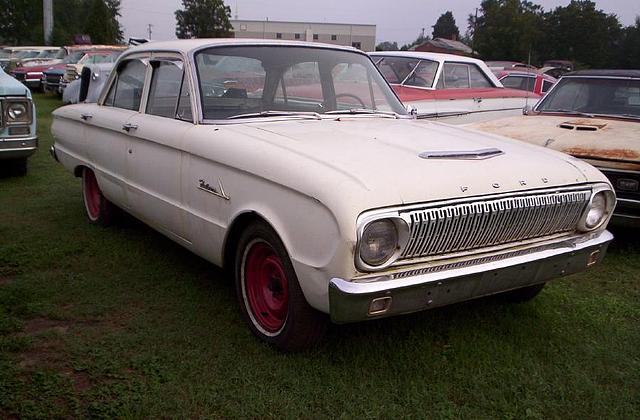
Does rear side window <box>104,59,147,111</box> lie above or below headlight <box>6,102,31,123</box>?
above

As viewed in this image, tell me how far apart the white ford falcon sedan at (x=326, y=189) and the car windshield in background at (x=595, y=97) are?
2.81 meters

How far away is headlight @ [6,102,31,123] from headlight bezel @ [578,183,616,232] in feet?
19.8

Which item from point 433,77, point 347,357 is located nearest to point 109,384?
point 347,357

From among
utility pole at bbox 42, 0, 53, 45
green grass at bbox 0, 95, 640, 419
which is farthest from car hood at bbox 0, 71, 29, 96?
utility pole at bbox 42, 0, 53, 45

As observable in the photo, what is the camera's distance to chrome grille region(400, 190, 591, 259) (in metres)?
2.72

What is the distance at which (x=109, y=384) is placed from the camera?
289 cm

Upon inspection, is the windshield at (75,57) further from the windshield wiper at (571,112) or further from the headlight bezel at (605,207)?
the headlight bezel at (605,207)

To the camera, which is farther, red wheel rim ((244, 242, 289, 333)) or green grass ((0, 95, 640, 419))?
red wheel rim ((244, 242, 289, 333))

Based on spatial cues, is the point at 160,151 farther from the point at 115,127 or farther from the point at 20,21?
the point at 20,21

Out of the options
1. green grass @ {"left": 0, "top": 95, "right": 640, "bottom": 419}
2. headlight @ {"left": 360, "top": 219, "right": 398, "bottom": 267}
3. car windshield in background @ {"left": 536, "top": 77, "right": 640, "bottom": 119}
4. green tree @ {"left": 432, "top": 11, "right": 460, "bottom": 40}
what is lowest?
green grass @ {"left": 0, "top": 95, "right": 640, "bottom": 419}

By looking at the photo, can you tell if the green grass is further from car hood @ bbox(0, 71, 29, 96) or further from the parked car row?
car hood @ bbox(0, 71, 29, 96)

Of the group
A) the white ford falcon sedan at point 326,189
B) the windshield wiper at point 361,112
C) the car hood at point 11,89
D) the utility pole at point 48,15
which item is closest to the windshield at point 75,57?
the car hood at point 11,89

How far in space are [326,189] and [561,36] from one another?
6555 centimetres

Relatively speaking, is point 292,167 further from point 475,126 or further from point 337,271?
point 475,126
